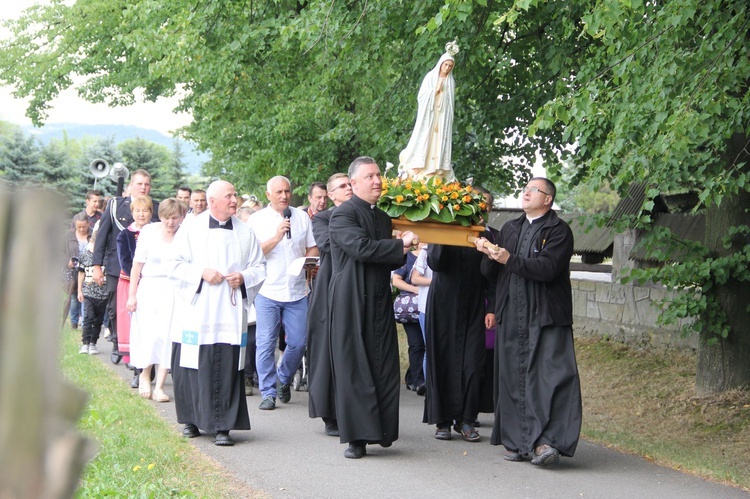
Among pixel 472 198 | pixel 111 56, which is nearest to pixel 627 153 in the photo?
pixel 472 198

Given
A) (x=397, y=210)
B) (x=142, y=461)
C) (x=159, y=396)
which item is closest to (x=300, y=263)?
(x=159, y=396)

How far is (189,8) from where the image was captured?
50.1 feet

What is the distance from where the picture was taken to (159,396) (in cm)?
1054

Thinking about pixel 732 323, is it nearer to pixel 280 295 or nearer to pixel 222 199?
pixel 280 295

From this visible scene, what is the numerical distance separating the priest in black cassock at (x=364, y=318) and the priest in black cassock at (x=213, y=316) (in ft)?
2.67

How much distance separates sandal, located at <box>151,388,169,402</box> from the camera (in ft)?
34.4

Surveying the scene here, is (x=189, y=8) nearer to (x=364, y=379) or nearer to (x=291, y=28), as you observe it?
(x=291, y=28)

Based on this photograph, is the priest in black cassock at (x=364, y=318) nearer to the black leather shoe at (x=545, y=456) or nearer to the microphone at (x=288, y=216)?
the black leather shoe at (x=545, y=456)

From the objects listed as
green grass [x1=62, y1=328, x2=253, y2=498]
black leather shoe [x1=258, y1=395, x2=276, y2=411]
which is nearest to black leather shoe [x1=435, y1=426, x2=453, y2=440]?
black leather shoe [x1=258, y1=395, x2=276, y2=411]

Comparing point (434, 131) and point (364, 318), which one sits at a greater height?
point (434, 131)

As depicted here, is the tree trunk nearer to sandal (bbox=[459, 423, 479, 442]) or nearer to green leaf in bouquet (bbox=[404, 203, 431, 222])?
sandal (bbox=[459, 423, 479, 442])

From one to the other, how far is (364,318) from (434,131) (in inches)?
81.3

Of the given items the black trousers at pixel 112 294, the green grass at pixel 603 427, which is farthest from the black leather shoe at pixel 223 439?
the black trousers at pixel 112 294

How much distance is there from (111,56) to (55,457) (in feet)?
95.9
